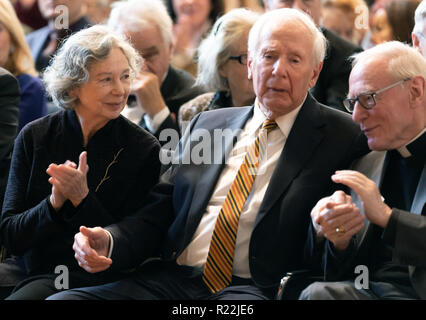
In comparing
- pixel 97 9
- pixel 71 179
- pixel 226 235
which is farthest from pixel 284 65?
pixel 97 9

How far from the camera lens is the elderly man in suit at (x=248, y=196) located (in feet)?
8.34

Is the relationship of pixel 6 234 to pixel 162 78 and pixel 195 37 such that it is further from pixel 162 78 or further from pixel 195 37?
pixel 195 37

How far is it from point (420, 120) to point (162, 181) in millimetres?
1030

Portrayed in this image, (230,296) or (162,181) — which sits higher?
(162,181)

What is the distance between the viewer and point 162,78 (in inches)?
156

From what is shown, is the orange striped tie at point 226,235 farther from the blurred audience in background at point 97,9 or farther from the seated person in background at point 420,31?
the blurred audience in background at point 97,9

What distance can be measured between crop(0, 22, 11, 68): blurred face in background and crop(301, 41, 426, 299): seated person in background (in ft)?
6.50

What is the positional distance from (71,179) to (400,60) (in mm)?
1238

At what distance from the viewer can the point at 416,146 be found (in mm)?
2436

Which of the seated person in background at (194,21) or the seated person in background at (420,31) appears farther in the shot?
the seated person in background at (194,21)

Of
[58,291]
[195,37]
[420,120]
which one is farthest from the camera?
[195,37]

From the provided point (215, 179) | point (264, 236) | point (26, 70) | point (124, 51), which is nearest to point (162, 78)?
point (26, 70)

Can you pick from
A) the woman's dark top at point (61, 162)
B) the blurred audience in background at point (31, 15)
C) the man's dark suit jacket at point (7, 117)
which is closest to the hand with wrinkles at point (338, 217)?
the woman's dark top at point (61, 162)

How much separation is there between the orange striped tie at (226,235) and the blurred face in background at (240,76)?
893 millimetres
